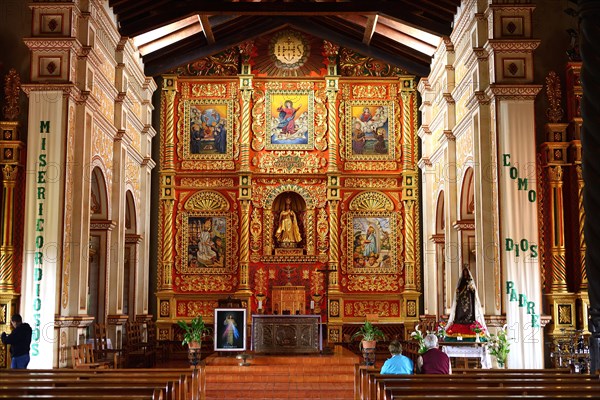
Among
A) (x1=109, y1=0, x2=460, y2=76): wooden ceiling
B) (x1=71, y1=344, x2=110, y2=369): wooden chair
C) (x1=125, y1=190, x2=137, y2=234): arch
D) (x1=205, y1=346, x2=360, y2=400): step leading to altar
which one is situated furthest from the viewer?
(x1=125, y1=190, x2=137, y2=234): arch

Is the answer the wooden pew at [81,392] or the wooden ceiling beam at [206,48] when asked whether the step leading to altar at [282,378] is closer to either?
the wooden pew at [81,392]

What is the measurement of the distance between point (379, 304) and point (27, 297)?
11422mm

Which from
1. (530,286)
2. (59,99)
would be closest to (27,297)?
(59,99)

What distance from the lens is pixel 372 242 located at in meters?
24.3

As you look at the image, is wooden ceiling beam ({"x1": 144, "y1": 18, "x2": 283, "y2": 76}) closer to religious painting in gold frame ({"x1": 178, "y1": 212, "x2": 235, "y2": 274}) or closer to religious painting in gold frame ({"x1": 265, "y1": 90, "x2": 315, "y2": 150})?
religious painting in gold frame ({"x1": 265, "y1": 90, "x2": 315, "y2": 150})

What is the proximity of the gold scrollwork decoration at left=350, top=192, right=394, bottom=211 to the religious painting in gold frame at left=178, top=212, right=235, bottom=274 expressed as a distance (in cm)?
368

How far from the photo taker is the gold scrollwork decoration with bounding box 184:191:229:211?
24.3m

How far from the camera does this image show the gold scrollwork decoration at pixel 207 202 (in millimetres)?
24297

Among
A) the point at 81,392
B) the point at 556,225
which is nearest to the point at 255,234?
the point at 556,225

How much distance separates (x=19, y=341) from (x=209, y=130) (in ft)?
40.4

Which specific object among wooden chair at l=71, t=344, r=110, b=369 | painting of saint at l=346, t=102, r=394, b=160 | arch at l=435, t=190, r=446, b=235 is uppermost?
painting of saint at l=346, t=102, r=394, b=160

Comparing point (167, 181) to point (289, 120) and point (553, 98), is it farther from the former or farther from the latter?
point (553, 98)

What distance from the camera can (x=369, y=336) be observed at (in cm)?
1941

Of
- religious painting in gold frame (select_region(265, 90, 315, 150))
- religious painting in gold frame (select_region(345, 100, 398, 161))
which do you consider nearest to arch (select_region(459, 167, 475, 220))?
religious painting in gold frame (select_region(345, 100, 398, 161))
